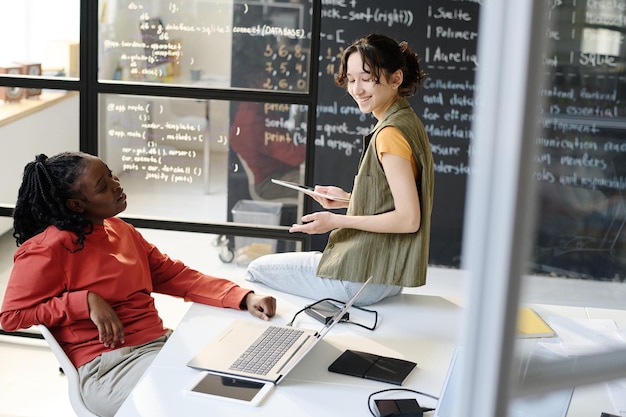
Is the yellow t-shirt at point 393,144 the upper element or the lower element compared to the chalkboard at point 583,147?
lower

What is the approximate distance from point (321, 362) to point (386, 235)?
0.49m

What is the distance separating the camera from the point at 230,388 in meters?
1.82

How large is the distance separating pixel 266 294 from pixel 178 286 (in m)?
0.25

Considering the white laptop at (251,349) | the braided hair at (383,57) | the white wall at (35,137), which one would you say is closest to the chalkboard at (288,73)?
the white wall at (35,137)

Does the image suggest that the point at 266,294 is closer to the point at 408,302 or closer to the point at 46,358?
the point at 408,302

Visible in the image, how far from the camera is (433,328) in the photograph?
230 cm

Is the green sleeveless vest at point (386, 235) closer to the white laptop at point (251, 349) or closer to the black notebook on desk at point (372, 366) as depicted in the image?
the white laptop at point (251, 349)

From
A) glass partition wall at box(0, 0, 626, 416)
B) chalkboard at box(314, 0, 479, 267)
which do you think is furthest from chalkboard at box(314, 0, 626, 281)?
chalkboard at box(314, 0, 479, 267)

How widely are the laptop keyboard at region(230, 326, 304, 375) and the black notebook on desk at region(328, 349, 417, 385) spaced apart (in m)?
0.13

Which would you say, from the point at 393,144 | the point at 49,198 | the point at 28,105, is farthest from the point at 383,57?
the point at 28,105

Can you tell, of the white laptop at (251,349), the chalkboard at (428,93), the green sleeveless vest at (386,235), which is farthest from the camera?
the chalkboard at (428,93)

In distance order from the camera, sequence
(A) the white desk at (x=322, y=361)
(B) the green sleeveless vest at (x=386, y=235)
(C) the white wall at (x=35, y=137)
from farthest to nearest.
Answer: (C) the white wall at (x=35, y=137) < (B) the green sleeveless vest at (x=386, y=235) < (A) the white desk at (x=322, y=361)

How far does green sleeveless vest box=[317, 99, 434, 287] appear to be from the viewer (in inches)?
90.9

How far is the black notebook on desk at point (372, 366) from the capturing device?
6.31ft
